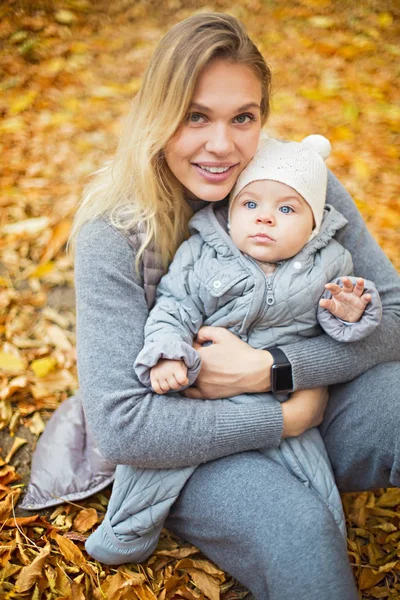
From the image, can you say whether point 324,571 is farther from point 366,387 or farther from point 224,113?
point 224,113

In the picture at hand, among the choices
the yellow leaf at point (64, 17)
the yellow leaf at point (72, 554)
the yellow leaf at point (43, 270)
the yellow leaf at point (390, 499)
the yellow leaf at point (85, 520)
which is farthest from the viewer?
the yellow leaf at point (64, 17)

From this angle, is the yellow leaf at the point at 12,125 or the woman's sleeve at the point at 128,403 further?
the yellow leaf at the point at 12,125

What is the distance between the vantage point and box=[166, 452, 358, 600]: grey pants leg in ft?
5.11

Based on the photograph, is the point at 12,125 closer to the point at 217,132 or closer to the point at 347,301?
the point at 217,132

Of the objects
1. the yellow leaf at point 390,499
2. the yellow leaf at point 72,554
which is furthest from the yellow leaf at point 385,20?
the yellow leaf at point 72,554

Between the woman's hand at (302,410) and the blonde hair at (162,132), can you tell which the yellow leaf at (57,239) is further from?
the woman's hand at (302,410)

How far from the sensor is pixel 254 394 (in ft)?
6.62

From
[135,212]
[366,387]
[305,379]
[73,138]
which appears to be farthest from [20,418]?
[73,138]

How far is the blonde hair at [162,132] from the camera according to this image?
5.99 ft

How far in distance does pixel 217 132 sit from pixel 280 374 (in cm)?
83

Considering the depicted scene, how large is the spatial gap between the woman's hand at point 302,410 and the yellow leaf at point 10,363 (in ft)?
5.02

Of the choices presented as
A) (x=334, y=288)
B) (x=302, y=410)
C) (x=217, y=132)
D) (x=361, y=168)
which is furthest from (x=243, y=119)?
(x=361, y=168)

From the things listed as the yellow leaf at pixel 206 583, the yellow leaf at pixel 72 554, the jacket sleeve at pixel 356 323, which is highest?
the jacket sleeve at pixel 356 323

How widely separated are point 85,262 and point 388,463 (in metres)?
1.22
